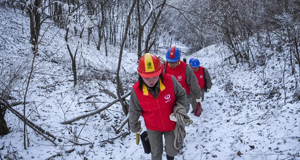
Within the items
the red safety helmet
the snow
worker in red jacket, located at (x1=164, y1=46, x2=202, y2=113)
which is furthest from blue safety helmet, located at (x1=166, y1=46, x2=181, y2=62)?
the snow

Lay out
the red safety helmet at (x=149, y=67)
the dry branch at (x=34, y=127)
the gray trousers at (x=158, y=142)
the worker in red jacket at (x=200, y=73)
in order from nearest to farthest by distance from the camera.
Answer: the red safety helmet at (x=149, y=67) < the gray trousers at (x=158, y=142) < the dry branch at (x=34, y=127) < the worker in red jacket at (x=200, y=73)

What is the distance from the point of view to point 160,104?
2254 millimetres

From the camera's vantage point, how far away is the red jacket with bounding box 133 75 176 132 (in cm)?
223

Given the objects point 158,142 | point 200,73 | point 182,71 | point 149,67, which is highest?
point 149,67

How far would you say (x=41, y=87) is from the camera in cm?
680

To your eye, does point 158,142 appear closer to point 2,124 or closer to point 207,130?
point 207,130

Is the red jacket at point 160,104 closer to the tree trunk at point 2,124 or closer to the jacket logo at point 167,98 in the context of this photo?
the jacket logo at point 167,98

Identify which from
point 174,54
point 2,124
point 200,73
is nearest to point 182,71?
point 174,54

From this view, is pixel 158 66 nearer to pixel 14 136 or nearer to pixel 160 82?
pixel 160 82

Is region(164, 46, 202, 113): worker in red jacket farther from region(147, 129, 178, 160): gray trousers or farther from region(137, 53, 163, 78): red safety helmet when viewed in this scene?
region(137, 53, 163, 78): red safety helmet

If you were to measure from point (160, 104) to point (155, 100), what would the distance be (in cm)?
10

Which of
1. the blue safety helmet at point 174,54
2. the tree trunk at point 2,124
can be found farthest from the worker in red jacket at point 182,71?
the tree trunk at point 2,124

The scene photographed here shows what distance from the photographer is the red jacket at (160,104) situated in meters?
2.23

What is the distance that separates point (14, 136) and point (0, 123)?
42 centimetres
